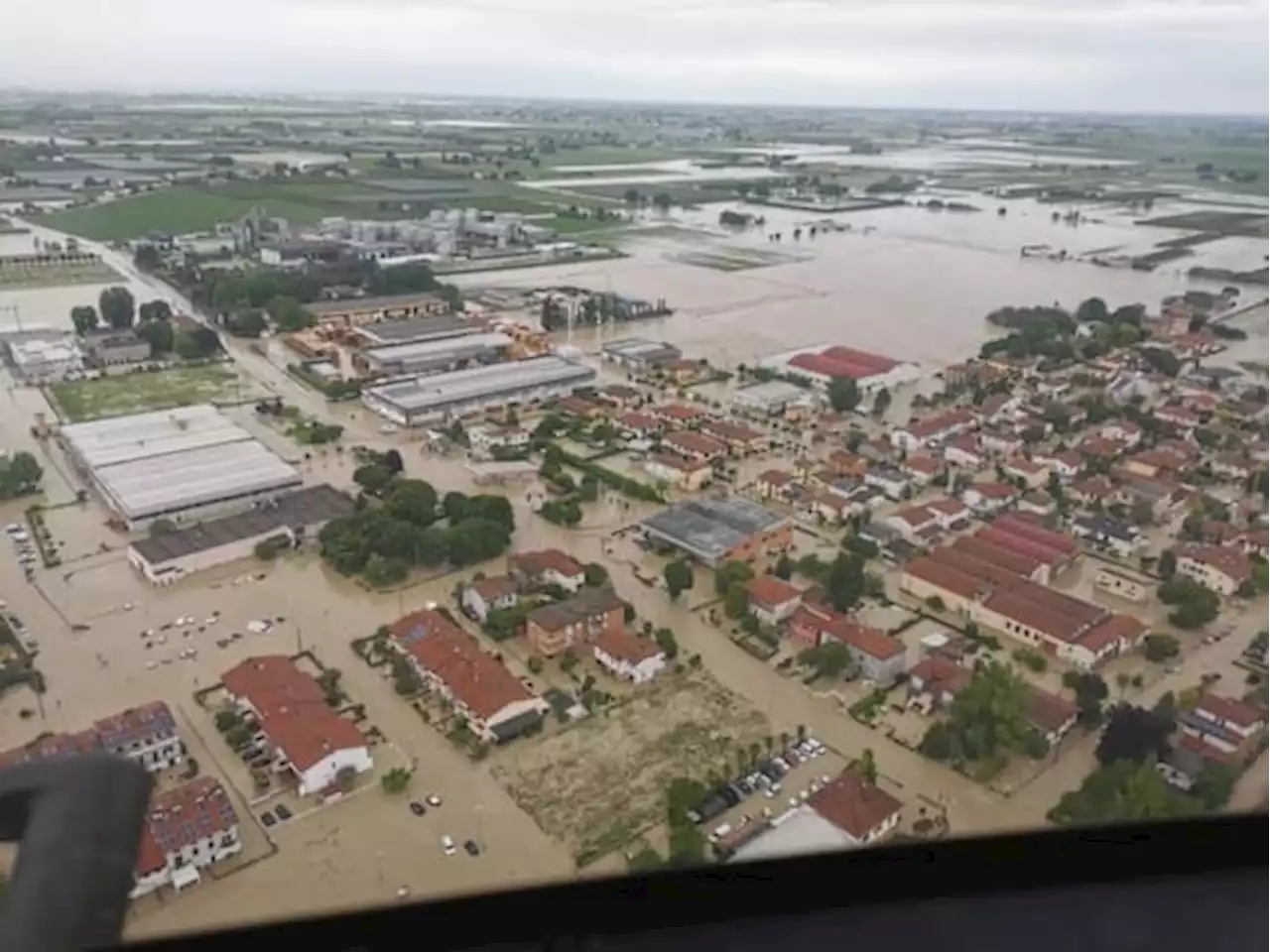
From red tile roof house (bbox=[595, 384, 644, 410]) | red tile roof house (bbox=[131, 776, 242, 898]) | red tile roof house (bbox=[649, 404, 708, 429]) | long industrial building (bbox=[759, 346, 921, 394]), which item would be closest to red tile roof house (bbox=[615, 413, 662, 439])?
red tile roof house (bbox=[649, 404, 708, 429])

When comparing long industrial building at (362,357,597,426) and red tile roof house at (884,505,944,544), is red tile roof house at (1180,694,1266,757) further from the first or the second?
long industrial building at (362,357,597,426)

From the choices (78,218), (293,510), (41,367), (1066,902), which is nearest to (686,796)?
(1066,902)

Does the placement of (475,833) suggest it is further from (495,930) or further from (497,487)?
(497,487)

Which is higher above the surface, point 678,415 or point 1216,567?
point 1216,567

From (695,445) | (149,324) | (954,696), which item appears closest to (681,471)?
(695,445)

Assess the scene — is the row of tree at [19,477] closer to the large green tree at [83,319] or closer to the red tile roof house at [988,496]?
the large green tree at [83,319]

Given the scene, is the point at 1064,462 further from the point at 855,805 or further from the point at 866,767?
the point at 855,805

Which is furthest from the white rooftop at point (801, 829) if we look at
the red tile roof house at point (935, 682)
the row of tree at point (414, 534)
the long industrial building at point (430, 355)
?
the long industrial building at point (430, 355)

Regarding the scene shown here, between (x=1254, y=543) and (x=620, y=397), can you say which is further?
(x=620, y=397)
